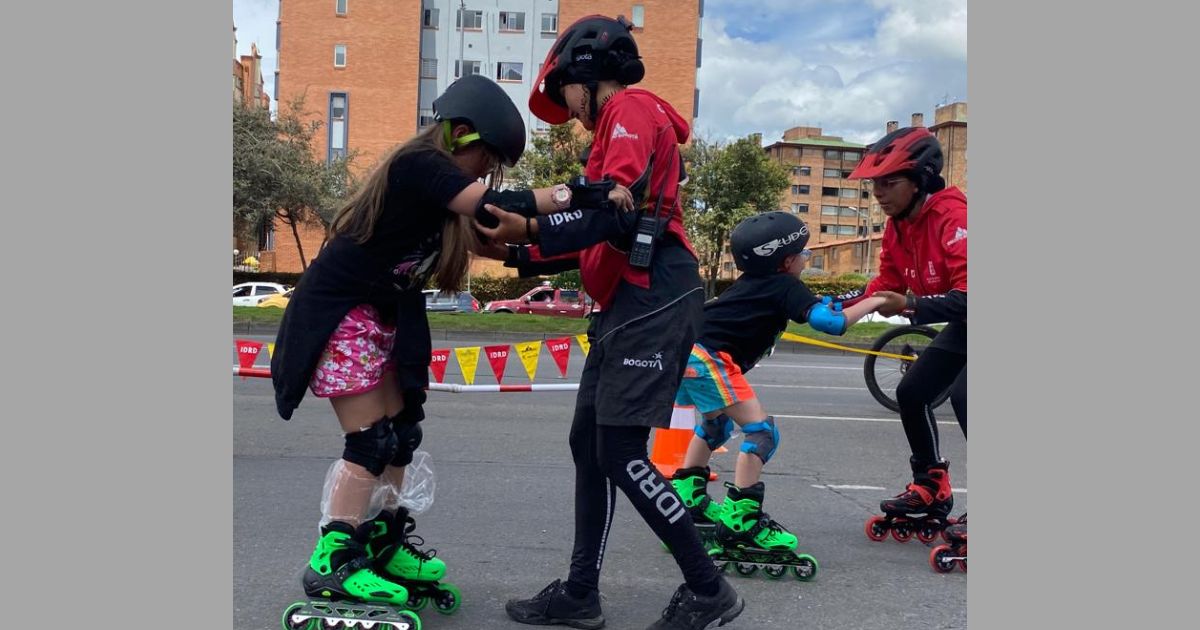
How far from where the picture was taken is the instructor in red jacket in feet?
13.1

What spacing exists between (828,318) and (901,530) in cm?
143

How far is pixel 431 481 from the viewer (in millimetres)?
3510

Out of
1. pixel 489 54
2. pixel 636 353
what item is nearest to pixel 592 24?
pixel 636 353

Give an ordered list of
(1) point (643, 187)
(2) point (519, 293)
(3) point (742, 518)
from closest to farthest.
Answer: (1) point (643, 187), (3) point (742, 518), (2) point (519, 293)

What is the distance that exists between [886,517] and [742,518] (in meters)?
1.01

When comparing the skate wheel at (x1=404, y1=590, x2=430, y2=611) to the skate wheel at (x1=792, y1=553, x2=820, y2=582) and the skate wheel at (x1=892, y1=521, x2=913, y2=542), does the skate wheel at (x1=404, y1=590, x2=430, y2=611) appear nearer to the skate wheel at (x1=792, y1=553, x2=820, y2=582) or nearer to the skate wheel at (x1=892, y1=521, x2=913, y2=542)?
the skate wheel at (x1=792, y1=553, x2=820, y2=582)

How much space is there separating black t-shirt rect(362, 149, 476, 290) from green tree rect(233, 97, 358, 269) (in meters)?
32.9

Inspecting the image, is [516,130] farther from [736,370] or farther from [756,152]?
[756,152]

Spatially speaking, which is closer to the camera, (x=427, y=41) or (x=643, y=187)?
(x=643, y=187)

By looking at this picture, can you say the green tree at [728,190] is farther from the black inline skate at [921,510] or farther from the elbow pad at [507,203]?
the elbow pad at [507,203]

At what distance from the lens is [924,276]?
427 cm

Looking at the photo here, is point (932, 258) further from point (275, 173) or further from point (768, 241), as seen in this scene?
point (275, 173)

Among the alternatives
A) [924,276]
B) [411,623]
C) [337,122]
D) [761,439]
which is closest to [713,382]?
[761,439]

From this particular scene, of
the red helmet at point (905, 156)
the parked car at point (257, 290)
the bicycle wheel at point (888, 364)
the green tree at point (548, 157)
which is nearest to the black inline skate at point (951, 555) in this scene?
the red helmet at point (905, 156)
